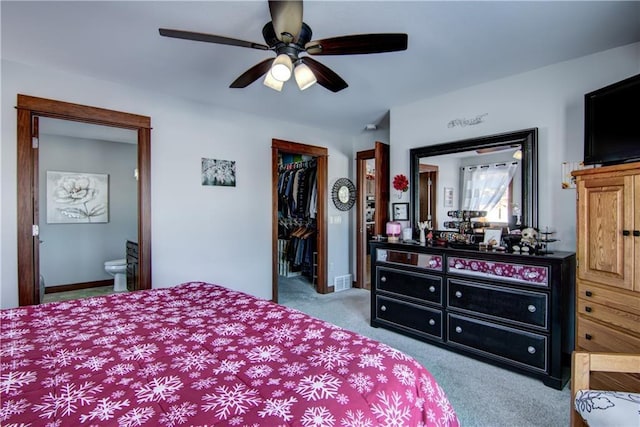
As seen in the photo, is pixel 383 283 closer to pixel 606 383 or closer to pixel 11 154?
pixel 606 383

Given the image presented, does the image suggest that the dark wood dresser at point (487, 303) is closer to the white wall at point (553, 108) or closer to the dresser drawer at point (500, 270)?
the dresser drawer at point (500, 270)

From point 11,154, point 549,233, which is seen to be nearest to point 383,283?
point 549,233

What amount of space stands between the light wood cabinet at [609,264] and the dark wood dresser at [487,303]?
0.74 feet

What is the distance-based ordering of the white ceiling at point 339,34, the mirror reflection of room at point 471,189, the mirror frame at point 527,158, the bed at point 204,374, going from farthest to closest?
1. the mirror reflection of room at point 471,189
2. the mirror frame at point 527,158
3. the white ceiling at point 339,34
4. the bed at point 204,374

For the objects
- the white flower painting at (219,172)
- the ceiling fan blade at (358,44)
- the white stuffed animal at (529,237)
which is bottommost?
the white stuffed animal at (529,237)

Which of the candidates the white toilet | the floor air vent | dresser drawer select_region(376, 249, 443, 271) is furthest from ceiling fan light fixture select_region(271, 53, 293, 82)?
the white toilet

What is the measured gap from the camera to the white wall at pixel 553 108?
2.45 meters

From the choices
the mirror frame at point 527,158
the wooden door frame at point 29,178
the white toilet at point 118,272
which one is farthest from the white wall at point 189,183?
the mirror frame at point 527,158

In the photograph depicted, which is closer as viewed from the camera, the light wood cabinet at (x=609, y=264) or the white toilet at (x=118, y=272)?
the light wood cabinet at (x=609, y=264)

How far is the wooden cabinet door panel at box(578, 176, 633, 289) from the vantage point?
1805 mm

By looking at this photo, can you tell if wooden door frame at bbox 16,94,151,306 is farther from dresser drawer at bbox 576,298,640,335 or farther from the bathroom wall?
dresser drawer at bbox 576,298,640,335

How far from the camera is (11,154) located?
8.46 feet

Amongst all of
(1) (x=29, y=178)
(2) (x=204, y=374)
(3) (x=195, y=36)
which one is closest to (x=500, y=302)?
(2) (x=204, y=374)

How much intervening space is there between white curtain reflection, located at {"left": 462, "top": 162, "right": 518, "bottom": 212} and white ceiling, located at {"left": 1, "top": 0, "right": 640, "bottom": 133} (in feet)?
2.68
